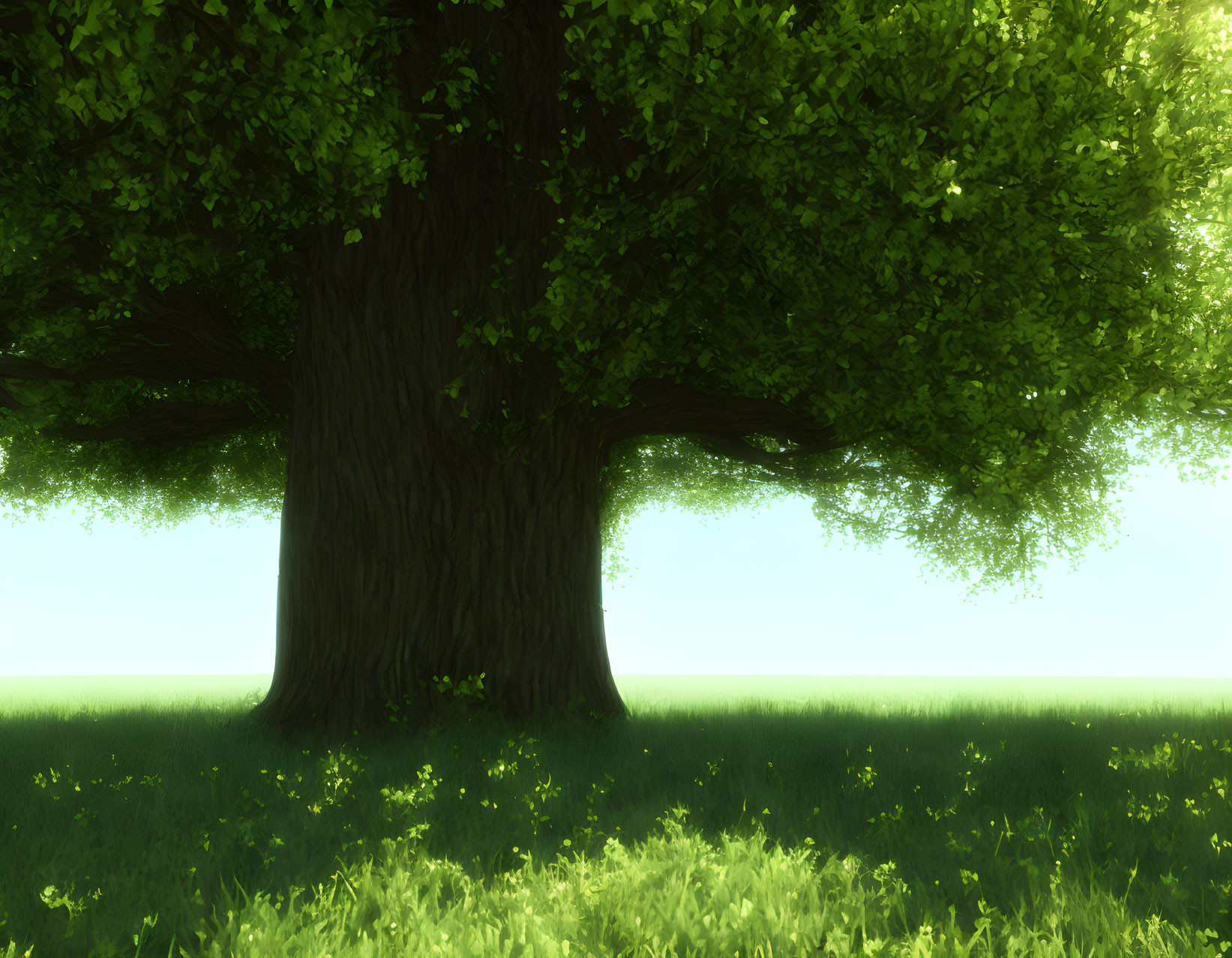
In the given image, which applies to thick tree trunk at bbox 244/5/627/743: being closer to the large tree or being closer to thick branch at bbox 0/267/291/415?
the large tree

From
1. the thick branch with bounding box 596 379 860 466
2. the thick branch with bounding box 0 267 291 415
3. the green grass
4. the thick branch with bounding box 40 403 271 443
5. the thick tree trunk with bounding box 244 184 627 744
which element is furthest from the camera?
the thick branch with bounding box 40 403 271 443

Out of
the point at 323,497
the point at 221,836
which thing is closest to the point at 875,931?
the point at 221,836

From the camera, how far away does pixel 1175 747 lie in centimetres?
912

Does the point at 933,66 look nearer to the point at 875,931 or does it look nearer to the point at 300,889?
the point at 875,931

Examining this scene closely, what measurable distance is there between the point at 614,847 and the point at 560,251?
269 inches

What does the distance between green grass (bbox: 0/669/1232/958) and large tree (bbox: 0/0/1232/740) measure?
2.46 metres

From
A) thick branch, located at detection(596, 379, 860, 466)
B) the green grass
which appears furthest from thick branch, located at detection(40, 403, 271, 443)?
thick branch, located at detection(596, 379, 860, 466)

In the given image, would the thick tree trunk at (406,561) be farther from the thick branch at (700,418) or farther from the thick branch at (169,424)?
the thick branch at (169,424)

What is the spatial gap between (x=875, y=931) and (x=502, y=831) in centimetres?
259

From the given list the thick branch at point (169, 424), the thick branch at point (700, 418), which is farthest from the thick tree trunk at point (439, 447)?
the thick branch at point (169, 424)

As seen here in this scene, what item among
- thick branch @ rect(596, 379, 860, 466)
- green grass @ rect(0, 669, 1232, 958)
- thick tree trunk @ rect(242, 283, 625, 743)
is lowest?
green grass @ rect(0, 669, 1232, 958)

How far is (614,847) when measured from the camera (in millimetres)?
5621

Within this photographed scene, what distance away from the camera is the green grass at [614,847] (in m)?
4.48

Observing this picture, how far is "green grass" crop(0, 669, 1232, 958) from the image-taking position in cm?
448
